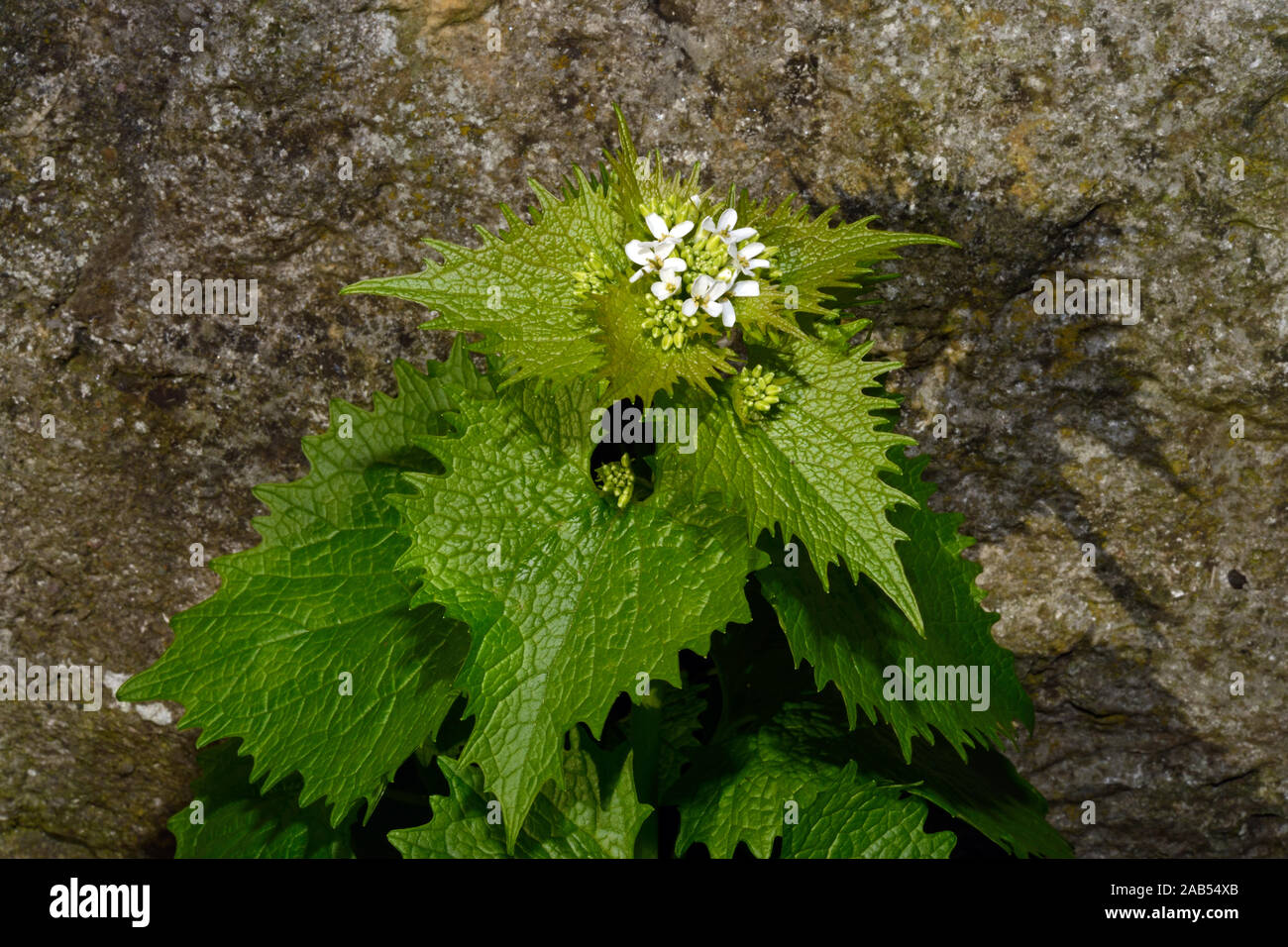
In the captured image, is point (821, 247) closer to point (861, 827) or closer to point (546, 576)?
point (546, 576)

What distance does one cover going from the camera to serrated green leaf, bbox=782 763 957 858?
4.72 ft

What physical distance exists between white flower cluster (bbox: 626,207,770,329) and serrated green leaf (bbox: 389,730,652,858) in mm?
604

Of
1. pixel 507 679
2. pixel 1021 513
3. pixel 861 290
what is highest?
pixel 861 290

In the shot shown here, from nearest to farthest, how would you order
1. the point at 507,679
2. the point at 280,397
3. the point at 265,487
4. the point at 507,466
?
the point at 507,679 → the point at 507,466 → the point at 265,487 → the point at 280,397

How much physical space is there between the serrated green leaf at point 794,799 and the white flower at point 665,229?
0.75 meters

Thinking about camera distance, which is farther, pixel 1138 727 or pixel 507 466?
pixel 1138 727

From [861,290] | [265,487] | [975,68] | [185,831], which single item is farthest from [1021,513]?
[185,831]

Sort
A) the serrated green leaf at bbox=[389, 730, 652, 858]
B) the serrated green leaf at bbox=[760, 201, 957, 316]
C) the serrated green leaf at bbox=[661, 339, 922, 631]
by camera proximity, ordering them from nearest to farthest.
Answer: the serrated green leaf at bbox=[661, 339, 922, 631] < the serrated green leaf at bbox=[760, 201, 957, 316] < the serrated green leaf at bbox=[389, 730, 652, 858]

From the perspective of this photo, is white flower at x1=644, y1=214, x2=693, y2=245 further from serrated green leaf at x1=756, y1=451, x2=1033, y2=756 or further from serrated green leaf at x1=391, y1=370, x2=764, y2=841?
serrated green leaf at x1=756, y1=451, x2=1033, y2=756

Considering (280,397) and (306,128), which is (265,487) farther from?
(306,128)

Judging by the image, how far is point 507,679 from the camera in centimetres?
122

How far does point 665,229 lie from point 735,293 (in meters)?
0.11

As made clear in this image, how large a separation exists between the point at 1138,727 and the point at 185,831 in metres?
1.69

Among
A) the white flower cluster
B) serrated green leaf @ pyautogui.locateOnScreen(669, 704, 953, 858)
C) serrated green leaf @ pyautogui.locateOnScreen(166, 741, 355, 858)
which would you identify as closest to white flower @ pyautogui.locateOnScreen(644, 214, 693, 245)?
the white flower cluster
